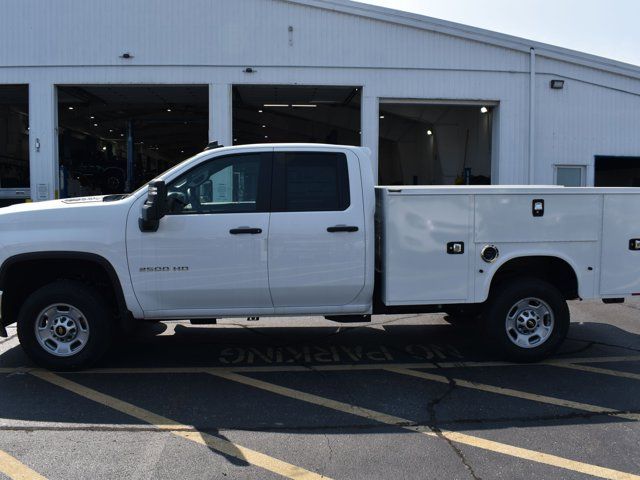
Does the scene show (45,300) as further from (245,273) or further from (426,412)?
(426,412)

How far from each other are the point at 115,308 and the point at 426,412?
10.3ft

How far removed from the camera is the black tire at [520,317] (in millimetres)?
5543

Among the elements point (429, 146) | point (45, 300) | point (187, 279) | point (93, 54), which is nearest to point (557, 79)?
point (429, 146)

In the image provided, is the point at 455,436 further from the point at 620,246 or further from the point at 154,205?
the point at 154,205

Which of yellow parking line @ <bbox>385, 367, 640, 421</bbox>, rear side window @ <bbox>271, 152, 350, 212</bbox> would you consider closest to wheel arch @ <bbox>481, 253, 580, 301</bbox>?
yellow parking line @ <bbox>385, 367, 640, 421</bbox>

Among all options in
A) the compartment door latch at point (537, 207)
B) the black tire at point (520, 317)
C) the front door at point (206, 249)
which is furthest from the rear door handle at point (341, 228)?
the compartment door latch at point (537, 207)

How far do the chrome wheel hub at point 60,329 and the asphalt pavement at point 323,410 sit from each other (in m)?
0.26

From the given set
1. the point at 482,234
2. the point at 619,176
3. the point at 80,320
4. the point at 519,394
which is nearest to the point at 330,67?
the point at 482,234

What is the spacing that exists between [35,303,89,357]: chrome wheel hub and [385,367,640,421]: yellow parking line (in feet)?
9.79

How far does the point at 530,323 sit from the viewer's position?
5629mm

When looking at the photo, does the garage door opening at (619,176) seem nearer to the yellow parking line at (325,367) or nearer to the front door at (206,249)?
the yellow parking line at (325,367)

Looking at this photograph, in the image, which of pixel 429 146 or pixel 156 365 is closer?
pixel 156 365

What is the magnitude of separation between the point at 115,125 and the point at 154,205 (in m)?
24.1

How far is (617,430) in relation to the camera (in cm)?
411
